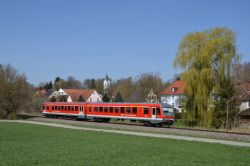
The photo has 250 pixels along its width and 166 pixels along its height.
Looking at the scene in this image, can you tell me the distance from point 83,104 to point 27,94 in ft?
41.9

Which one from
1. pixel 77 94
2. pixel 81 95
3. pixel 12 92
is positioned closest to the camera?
pixel 12 92

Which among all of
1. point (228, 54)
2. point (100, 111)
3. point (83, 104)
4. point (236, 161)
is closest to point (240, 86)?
point (228, 54)

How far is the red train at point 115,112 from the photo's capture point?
111ft

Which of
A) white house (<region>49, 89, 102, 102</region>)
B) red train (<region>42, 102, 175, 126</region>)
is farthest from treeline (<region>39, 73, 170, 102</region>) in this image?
red train (<region>42, 102, 175, 126</region>)

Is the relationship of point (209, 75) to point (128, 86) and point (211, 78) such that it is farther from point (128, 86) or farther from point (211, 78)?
point (128, 86)

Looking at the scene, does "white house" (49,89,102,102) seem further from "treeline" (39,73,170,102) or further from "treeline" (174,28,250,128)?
"treeline" (174,28,250,128)

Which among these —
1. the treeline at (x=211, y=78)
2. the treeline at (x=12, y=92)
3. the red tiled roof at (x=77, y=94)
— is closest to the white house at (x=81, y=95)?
the red tiled roof at (x=77, y=94)

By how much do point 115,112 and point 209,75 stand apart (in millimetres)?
10993

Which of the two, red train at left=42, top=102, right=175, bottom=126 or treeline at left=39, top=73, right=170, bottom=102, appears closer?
red train at left=42, top=102, right=175, bottom=126

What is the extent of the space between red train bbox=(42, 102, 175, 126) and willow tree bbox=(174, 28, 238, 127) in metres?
4.11

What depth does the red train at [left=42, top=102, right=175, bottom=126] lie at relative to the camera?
33784mm

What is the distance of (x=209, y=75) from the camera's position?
37.4 meters

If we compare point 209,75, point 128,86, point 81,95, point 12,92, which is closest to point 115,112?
point 209,75

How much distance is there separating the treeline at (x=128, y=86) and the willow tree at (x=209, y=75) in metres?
39.0
